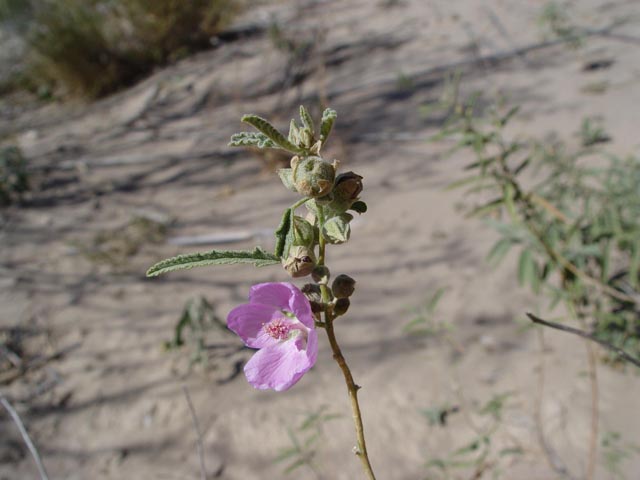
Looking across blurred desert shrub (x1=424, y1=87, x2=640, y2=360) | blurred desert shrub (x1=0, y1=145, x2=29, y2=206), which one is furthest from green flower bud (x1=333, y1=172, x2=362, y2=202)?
blurred desert shrub (x1=0, y1=145, x2=29, y2=206)

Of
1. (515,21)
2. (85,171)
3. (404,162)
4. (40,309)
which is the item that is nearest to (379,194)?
(404,162)

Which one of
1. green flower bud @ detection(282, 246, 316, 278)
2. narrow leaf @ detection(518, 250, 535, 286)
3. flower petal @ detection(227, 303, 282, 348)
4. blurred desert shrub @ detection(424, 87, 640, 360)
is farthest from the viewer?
narrow leaf @ detection(518, 250, 535, 286)

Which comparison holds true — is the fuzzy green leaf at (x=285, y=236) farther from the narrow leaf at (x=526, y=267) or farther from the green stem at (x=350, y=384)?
the narrow leaf at (x=526, y=267)

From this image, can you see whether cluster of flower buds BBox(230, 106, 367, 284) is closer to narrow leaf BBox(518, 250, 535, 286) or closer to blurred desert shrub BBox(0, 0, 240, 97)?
narrow leaf BBox(518, 250, 535, 286)

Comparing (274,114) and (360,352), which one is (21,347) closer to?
(360,352)

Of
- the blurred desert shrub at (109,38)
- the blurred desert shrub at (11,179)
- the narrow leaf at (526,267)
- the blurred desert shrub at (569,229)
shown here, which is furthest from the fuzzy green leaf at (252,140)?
the blurred desert shrub at (109,38)

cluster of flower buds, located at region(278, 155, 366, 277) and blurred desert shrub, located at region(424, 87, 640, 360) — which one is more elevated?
cluster of flower buds, located at region(278, 155, 366, 277)

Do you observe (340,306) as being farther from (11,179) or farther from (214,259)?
(11,179)

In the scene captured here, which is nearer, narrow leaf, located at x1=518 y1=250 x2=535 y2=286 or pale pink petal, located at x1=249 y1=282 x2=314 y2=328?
pale pink petal, located at x1=249 y1=282 x2=314 y2=328
